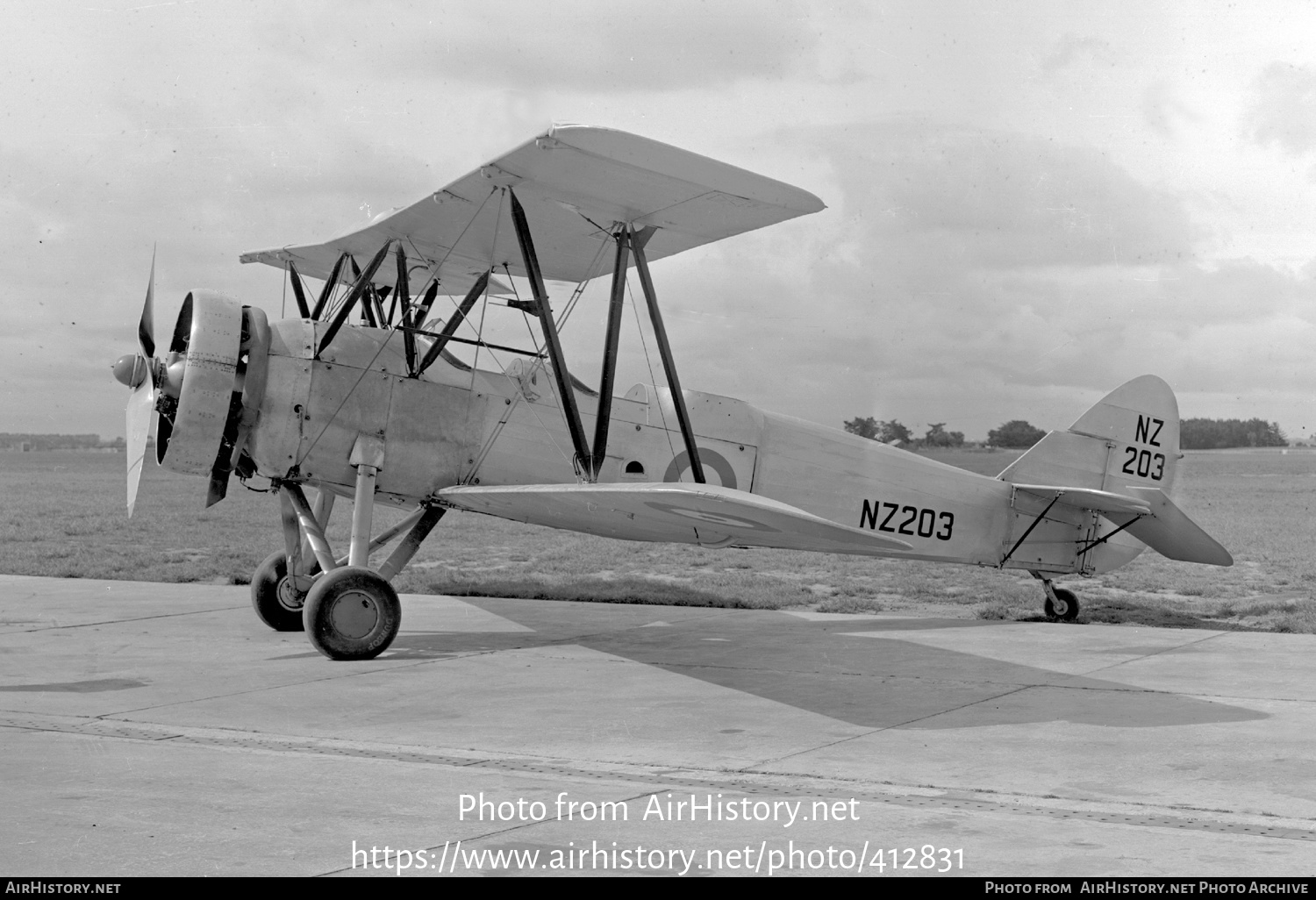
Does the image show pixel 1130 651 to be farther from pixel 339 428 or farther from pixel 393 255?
pixel 393 255

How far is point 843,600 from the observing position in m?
13.4

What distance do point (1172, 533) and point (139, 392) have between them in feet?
29.1

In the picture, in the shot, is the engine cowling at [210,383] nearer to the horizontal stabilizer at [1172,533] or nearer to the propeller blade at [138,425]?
the propeller blade at [138,425]

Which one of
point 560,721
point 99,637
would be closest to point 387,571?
point 99,637

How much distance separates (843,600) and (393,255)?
5998mm

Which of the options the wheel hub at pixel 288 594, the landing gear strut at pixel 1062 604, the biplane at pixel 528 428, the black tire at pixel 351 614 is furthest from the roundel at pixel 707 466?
the landing gear strut at pixel 1062 604

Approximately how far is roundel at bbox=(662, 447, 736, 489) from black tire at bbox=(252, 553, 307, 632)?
→ 129 inches

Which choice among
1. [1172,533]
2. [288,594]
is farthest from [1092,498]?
[288,594]

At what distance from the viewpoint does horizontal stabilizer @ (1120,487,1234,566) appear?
35.0 feet

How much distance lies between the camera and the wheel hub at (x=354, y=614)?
338 inches

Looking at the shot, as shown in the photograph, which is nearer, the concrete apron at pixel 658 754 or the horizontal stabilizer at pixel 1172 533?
the concrete apron at pixel 658 754

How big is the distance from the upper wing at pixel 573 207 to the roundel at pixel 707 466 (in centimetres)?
173

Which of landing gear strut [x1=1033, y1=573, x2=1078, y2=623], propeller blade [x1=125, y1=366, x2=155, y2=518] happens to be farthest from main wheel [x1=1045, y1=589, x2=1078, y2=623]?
propeller blade [x1=125, y1=366, x2=155, y2=518]

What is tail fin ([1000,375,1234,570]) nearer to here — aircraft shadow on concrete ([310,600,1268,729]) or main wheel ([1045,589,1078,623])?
main wheel ([1045,589,1078,623])
